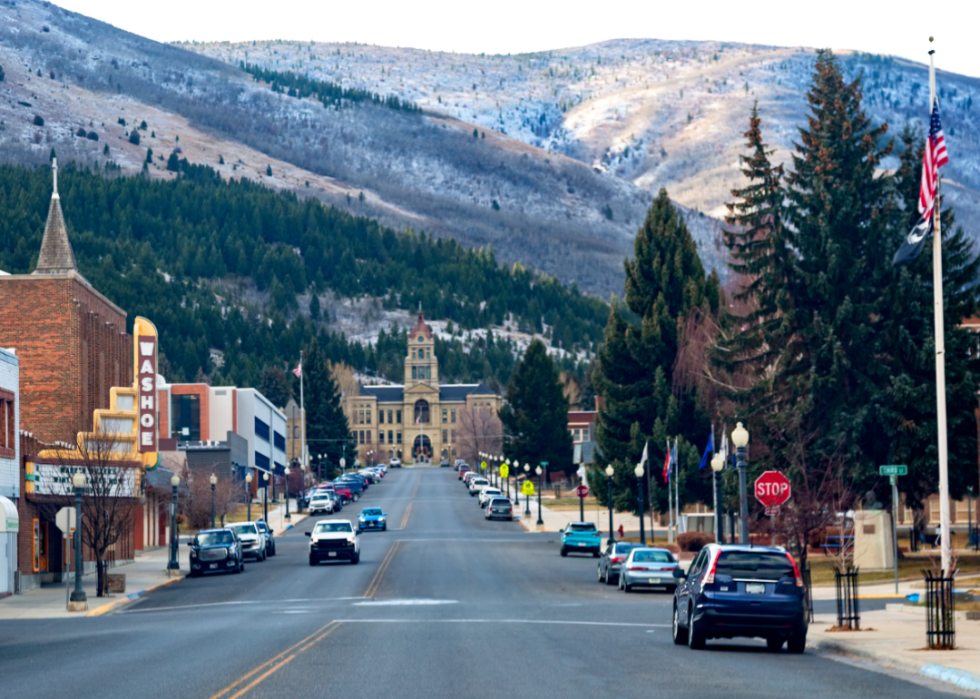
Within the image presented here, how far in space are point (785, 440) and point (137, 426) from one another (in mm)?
26146

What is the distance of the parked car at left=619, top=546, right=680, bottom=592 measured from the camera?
37906 millimetres

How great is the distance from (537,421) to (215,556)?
240 feet

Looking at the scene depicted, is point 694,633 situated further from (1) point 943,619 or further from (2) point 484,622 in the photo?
(2) point 484,622

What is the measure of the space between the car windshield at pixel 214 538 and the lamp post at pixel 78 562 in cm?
1229

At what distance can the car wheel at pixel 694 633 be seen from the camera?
2134 cm

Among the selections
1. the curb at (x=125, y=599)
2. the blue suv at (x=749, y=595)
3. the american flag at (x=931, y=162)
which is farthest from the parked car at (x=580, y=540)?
the blue suv at (x=749, y=595)

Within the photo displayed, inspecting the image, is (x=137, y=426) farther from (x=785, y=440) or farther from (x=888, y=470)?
(x=888, y=470)

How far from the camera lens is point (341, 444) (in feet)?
536

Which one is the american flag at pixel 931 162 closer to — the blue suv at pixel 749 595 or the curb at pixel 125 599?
the blue suv at pixel 749 595

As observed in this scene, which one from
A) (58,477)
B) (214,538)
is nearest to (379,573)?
(214,538)

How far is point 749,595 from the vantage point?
2080 cm

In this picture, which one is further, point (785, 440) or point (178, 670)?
point (785, 440)

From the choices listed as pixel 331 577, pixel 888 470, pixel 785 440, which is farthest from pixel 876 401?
pixel 331 577

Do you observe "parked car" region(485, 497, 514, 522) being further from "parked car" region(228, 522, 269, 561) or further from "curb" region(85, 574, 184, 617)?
"curb" region(85, 574, 184, 617)
